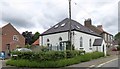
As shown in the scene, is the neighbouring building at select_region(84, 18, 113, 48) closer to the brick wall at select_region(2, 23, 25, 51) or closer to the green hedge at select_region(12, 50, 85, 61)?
the brick wall at select_region(2, 23, 25, 51)

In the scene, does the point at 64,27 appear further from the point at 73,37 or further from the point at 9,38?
→ the point at 9,38

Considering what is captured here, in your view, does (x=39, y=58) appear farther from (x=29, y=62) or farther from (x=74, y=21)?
(x=74, y=21)

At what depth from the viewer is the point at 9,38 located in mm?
56250

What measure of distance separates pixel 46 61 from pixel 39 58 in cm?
79

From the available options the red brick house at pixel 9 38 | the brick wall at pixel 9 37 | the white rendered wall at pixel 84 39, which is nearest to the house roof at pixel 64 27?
the white rendered wall at pixel 84 39

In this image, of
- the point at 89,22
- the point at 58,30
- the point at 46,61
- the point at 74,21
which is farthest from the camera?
the point at 89,22

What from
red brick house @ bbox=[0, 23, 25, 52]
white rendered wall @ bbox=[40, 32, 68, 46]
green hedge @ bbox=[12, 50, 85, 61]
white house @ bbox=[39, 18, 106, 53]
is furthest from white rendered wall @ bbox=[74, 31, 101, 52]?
red brick house @ bbox=[0, 23, 25, 52]

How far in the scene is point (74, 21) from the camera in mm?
45906

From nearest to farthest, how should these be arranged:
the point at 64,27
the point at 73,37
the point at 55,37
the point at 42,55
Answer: the point at 42,55, the point at 73,37, the point at 64,27, the point at 55,37

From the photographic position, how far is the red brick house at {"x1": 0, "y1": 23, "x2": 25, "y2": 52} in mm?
53941

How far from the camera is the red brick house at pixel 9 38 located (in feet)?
177

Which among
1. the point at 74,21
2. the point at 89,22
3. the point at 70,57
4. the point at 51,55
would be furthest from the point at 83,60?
the point at 89,22

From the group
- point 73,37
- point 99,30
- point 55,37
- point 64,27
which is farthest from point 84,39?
point 99,30

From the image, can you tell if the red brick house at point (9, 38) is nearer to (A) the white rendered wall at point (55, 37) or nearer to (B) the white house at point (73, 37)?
(B) the white house at point (73, 37)
